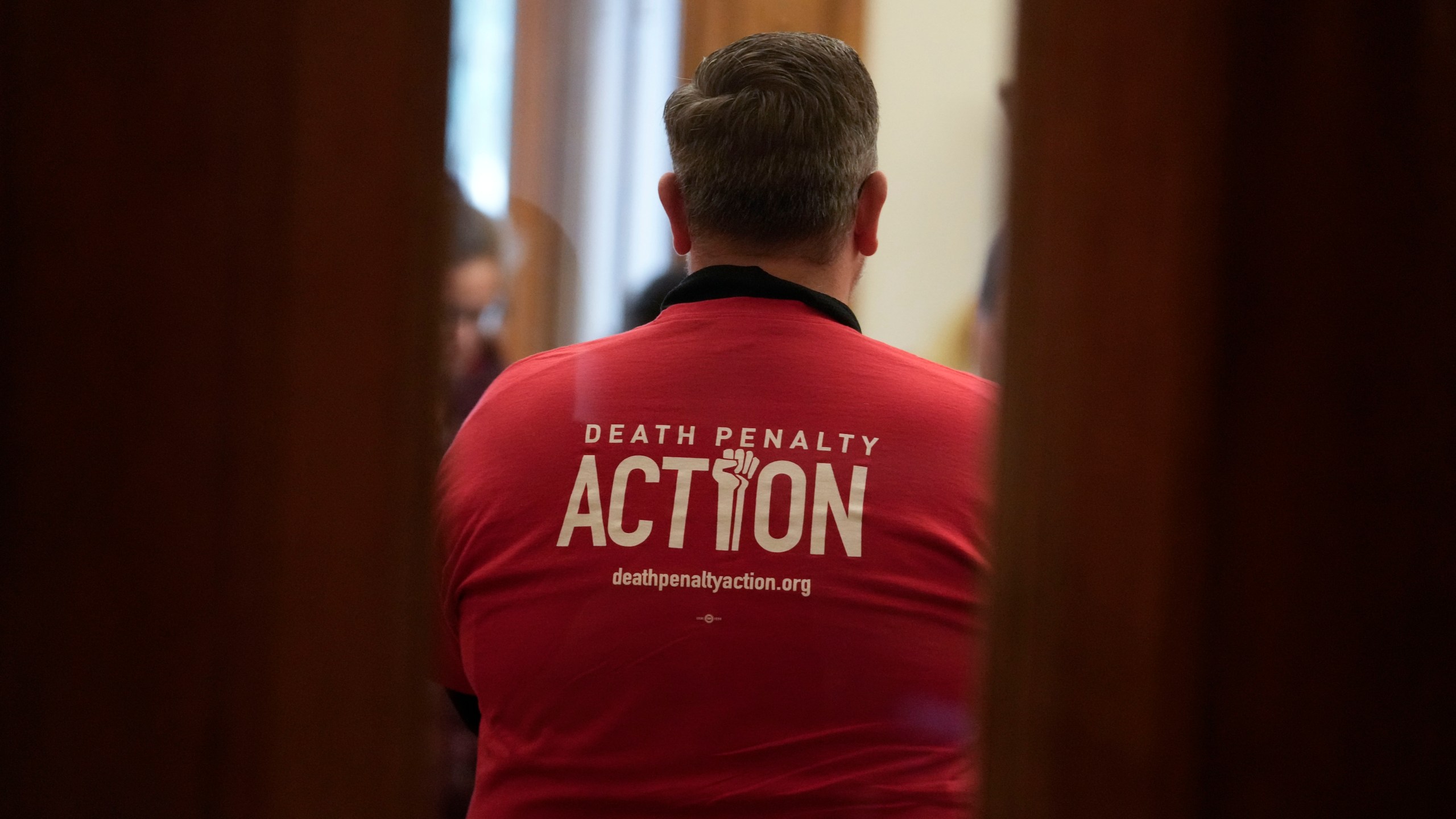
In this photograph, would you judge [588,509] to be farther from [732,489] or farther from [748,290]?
[748,290]

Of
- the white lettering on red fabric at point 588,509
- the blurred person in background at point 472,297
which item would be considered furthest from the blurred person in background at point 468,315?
the white lettering on red fabric at point 588,509

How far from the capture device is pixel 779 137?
107 cm

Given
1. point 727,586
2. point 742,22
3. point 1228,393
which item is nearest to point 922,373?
point 727,586

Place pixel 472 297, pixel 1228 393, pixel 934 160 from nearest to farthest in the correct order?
pixel 1228 393 → pixel 472 297 → pixel 934 160

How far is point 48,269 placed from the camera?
46 centimetres

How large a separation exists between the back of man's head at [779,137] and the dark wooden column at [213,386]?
638mm

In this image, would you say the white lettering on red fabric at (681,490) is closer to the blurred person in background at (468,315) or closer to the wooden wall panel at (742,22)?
the blurred person in background at (468,315)

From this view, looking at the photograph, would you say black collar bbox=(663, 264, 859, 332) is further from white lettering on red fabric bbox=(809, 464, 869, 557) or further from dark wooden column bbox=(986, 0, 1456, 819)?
dark wooden column bbox=(986, 0, 1456, 819)

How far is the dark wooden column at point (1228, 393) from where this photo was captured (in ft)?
1.46

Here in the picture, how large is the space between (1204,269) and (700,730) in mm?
581

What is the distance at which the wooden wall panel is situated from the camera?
103cm

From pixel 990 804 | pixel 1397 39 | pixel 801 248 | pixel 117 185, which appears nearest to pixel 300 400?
pixel 117 185

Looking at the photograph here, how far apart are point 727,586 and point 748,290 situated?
289 mm

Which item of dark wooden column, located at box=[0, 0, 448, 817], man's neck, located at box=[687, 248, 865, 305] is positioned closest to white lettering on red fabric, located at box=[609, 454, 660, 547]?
man's neck, located at box=[687, 248, 865, 305]
